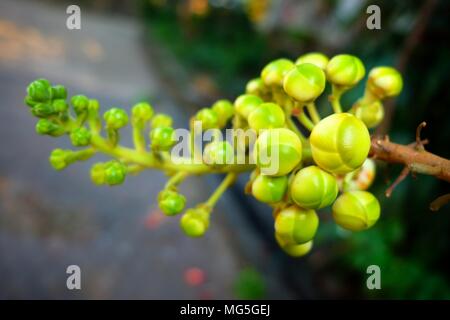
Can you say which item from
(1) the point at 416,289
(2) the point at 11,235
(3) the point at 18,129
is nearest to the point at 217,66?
(3) the point at 18,129

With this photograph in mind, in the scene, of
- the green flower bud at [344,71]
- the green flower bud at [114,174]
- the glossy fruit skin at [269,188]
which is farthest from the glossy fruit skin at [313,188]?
the green flower bud at [114,174]

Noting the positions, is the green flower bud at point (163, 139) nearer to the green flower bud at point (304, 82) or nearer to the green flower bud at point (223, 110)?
the green flower bud at point (223, 110)

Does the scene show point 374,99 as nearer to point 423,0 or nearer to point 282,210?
point 282,210

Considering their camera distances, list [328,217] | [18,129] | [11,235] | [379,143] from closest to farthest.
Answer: [379,143] → [328,217] → [11,235] → [18,129]

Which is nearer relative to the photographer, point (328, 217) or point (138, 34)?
point (328, 217)

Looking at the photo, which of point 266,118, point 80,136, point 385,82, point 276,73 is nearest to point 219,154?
point 266,118

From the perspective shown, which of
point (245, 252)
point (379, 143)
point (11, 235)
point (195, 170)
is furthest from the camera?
point (245, 252)

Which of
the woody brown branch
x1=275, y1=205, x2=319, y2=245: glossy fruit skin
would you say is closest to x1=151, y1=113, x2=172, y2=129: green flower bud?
x1=275, y1=205, x2=319, y2=245: glossy fruit skin
